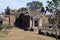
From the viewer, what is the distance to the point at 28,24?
6116 centimetres

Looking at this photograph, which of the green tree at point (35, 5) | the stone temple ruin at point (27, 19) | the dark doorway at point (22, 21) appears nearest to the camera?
the stone temple ruin at point (27, 19)

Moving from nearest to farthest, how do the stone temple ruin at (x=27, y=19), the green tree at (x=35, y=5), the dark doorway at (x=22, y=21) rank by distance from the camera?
the stone temple ruin at (x=27, y=19) < the dark doorway at (x=22, y=21) < the green tree at (x=35, y=5)

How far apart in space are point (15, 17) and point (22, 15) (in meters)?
2.44

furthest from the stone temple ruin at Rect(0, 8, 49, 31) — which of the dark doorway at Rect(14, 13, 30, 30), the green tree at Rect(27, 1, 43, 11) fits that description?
the green tree at Rect(27, 1, 43, 11)

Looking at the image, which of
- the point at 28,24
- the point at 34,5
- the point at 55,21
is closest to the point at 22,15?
the point at 28,24

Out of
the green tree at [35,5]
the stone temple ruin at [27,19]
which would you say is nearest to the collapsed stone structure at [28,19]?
the stone temple ruin at [27,19]

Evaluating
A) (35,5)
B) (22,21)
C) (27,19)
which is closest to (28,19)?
(27,19)

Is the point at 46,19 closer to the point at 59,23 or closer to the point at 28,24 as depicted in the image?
the point at 28,24

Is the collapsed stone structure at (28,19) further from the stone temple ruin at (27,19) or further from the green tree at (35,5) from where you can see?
the green tree at (35,5)

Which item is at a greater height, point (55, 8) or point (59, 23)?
point (55, 8)

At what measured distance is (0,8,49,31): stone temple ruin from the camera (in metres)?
60.5

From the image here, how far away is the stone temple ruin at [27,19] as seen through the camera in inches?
2383

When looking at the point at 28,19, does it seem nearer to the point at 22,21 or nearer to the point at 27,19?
the point at 27,19

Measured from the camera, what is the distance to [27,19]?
2459 inches
